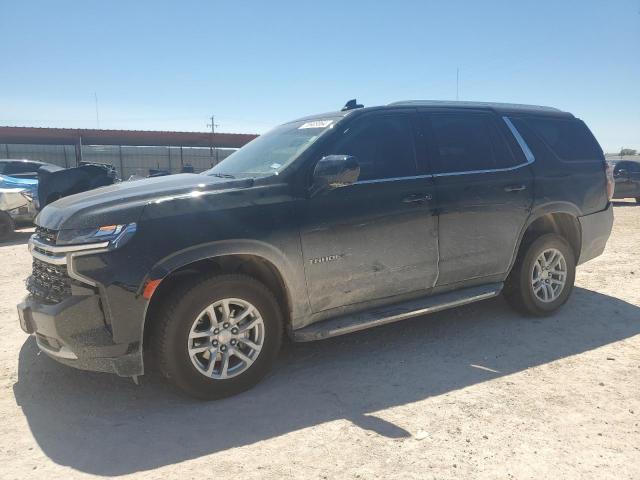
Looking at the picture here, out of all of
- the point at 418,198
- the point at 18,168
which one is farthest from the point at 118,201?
the point at 18,168

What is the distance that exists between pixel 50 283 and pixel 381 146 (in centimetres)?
256

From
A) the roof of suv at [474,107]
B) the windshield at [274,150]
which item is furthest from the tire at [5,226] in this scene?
the roof of suv at [474,107]

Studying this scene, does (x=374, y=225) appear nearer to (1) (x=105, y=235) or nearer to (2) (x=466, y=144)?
(2) (x=466, y=144)

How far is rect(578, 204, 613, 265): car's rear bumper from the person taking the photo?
5.09 metres

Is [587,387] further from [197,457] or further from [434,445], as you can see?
[197,457]

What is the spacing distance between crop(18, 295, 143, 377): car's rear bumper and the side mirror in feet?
5.31

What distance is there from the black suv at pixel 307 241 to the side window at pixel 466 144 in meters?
0.01

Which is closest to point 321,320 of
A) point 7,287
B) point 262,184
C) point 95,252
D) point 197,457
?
point 262,184

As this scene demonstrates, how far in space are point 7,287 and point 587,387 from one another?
645cm

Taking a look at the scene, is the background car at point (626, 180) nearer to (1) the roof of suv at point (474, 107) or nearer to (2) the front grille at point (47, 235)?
(1) the roof of suv at point (474, 107)

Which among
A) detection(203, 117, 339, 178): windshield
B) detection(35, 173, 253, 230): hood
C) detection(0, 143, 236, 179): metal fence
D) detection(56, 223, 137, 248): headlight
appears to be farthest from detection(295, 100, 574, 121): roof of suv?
detection(0, 143, 236, 179): metal fence

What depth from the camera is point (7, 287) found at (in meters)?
6.34

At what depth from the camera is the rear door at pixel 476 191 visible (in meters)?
4.18

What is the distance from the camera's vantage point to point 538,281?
191 inches
